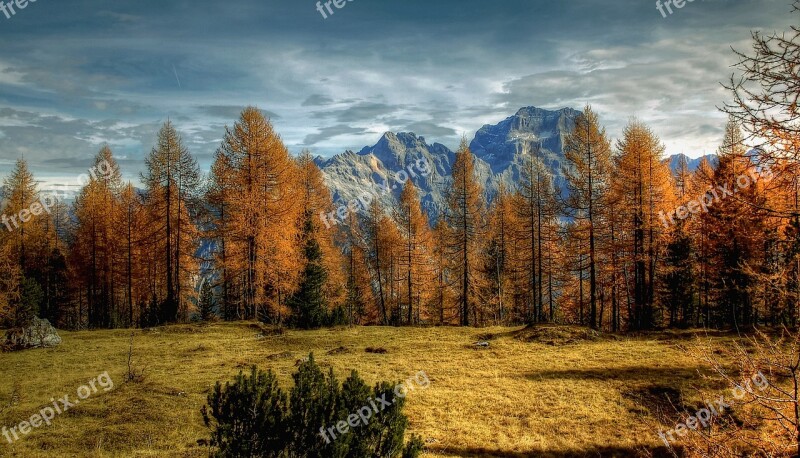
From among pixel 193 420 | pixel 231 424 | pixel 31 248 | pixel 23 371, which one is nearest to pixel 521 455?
pixel 231 424

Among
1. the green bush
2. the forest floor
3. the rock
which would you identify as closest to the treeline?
the rock

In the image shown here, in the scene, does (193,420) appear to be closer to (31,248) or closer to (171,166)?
(171,166)

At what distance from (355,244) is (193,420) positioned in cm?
4244

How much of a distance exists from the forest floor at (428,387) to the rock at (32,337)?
1.04 m

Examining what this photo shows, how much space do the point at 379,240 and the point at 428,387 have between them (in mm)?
29539

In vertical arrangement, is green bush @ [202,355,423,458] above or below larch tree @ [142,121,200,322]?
below

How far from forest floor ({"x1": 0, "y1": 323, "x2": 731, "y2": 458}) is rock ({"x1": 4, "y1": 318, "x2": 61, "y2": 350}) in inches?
41.0

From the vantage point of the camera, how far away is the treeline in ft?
91.1

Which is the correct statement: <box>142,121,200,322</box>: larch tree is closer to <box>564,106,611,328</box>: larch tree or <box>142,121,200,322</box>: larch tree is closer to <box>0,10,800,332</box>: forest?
<box>0,10,800,332</box>: forest

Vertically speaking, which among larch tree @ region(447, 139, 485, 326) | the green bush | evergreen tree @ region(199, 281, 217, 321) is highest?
larch tree @ region(447, 139, 485, 326)

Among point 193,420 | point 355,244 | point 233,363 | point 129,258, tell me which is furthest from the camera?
point 355,244

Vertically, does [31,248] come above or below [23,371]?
above

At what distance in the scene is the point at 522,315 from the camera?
153 ft

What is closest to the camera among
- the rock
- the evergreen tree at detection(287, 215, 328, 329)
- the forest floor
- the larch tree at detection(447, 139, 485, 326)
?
the forest floor
